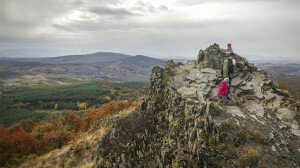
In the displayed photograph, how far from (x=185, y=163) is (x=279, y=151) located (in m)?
10.0

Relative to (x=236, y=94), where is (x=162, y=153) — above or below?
below

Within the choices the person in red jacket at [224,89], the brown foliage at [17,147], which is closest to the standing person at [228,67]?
the person in red jacket at [224,89]

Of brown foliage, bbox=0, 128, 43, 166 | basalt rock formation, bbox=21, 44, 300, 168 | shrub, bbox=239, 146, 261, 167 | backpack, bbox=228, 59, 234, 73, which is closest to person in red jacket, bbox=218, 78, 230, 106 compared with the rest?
basalt rock formation, bbox=21, 44, 300, 168

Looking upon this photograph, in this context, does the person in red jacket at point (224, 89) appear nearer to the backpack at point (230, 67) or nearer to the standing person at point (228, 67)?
the standing person at point (228, 67)

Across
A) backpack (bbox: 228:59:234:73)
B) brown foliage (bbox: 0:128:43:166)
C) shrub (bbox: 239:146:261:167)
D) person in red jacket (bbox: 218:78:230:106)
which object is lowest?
brown foliage (bbox: 0:128:43:166)

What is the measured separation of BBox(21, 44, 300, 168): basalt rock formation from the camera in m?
31.7

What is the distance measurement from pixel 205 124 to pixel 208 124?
14.2 inches

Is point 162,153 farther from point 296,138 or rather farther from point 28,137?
point 28,137

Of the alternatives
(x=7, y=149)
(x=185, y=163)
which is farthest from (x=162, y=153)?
(x=7, y=149)

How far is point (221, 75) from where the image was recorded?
150 ft

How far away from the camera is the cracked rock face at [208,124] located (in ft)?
104

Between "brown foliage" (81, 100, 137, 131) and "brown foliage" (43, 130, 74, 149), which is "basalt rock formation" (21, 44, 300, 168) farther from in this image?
"brown foliage" (81, 100, 137, 131)

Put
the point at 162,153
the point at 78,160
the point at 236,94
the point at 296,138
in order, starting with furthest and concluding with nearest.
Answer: the point at 78,160, the point at 236,94, the point at 162,153, the point at 296,138

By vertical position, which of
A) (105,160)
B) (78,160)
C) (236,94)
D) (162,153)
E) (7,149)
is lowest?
(7,149)
